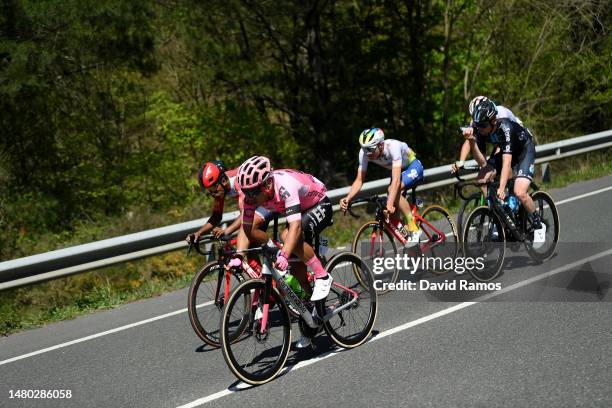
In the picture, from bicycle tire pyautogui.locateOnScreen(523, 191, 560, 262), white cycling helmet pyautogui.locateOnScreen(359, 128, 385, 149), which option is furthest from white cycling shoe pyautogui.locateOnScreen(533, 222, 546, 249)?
white cycling helmet pyautogui.locateOnScreen(359, 128, 385, 149)

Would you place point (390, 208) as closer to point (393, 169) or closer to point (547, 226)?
point (393, 169)

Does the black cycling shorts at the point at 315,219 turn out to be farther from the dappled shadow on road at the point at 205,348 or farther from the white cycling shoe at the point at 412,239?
the white cycling shoe at the point at 412,239

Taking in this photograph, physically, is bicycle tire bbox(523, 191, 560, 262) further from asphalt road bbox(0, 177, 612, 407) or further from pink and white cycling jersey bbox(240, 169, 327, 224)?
pink and white cycling jersey bbox(240, 169, 327, 224)

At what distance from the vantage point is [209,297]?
770 centimetres

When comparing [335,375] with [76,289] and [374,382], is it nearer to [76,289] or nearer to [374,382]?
[374,382]

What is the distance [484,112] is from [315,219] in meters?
3.09

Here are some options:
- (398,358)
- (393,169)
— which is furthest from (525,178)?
(398,358)

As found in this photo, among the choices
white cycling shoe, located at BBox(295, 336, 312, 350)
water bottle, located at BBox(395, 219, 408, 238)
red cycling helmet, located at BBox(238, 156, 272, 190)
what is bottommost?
white cycling shoe, located at BBox(295, 336, 312, 350)

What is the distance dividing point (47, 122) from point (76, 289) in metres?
10.1

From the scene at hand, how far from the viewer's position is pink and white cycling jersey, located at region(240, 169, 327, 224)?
6312 mm

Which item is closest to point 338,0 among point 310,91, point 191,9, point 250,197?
point 310,91

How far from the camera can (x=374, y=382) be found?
19.5 feet

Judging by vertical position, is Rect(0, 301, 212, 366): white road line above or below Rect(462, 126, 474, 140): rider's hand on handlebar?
below

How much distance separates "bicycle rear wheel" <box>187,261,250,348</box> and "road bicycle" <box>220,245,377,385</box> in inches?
41.0
